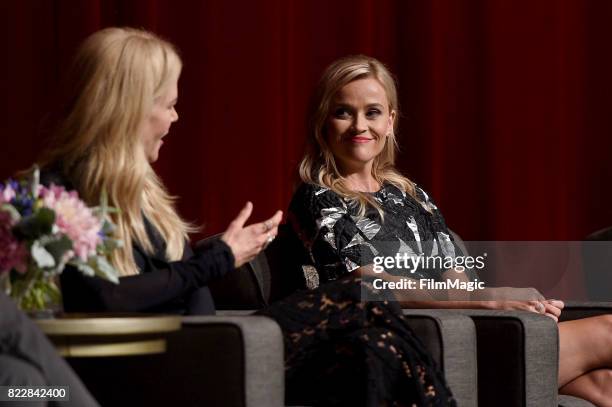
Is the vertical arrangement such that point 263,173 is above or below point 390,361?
above

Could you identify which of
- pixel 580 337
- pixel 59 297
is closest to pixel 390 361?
pixel 59 297

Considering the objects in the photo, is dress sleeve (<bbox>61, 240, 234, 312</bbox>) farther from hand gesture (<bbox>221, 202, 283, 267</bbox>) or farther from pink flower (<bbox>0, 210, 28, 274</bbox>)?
pink flower (<bbox>0, 210, 28, 274</bbox>)

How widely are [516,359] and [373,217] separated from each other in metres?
0.69

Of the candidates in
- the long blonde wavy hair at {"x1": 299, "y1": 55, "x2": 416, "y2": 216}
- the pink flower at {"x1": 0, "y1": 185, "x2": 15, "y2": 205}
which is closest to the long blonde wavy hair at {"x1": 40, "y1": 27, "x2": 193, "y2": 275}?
the pink flower at {"x1": 0, "y1": 185, "x2": 15, "y2": 205}

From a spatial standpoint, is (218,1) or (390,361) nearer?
(390,361)

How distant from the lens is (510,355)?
270 cm

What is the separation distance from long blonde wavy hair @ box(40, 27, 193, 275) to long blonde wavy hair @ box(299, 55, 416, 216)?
0.89 m

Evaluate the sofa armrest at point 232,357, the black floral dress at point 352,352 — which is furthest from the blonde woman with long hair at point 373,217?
the sofa armrest at point 232,357

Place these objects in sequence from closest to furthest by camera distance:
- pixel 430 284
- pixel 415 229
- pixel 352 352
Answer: pixel 352 352
pixel 430 284
pixel 415 229

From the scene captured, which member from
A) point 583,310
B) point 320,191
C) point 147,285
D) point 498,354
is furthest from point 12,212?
point 583,310

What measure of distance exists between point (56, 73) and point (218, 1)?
63 centimetres

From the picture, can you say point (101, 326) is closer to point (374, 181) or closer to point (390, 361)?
point (390, 361)

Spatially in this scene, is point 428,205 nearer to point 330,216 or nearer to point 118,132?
point 330,216

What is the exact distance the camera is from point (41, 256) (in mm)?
1973
